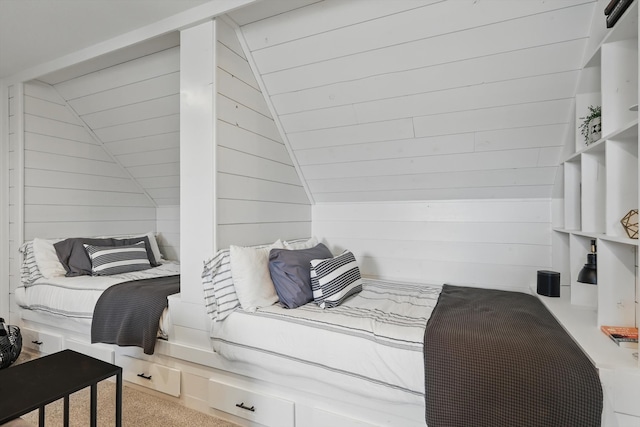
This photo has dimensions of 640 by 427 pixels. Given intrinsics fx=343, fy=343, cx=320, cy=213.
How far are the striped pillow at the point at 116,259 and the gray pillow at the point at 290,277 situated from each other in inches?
56.4

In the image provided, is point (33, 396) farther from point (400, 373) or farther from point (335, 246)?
point (335, 246)

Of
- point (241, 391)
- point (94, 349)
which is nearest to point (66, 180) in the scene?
point (94, 349)

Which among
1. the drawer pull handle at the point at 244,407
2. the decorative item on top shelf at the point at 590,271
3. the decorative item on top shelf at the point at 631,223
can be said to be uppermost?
the decorative item on top shelf at the point at 631,223

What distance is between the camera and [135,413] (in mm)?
1825

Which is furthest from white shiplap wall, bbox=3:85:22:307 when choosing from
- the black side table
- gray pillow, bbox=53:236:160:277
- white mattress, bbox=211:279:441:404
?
white mattress, bbox=211:279:441:404

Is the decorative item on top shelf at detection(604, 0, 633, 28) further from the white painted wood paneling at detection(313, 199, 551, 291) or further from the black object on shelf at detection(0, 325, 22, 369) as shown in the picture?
the black object on shelf at detection(0, 325, 22, 369)

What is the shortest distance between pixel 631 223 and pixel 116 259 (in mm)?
3069

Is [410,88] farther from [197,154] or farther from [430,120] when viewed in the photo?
[197,154]

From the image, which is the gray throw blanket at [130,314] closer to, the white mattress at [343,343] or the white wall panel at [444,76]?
the white mattress at [343,343]

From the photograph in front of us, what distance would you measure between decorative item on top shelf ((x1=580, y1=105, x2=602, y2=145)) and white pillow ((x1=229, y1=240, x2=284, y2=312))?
178cm

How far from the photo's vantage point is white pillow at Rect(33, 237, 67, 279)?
2527 mm

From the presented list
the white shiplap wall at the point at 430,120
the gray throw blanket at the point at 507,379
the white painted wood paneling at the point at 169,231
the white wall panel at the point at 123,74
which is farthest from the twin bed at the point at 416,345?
the white wall panel at the point at 123,74

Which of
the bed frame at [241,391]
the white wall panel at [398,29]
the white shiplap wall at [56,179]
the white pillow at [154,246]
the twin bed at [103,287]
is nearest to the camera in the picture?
the bed frame at [241,391]

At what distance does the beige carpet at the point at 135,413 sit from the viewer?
1.75 m
